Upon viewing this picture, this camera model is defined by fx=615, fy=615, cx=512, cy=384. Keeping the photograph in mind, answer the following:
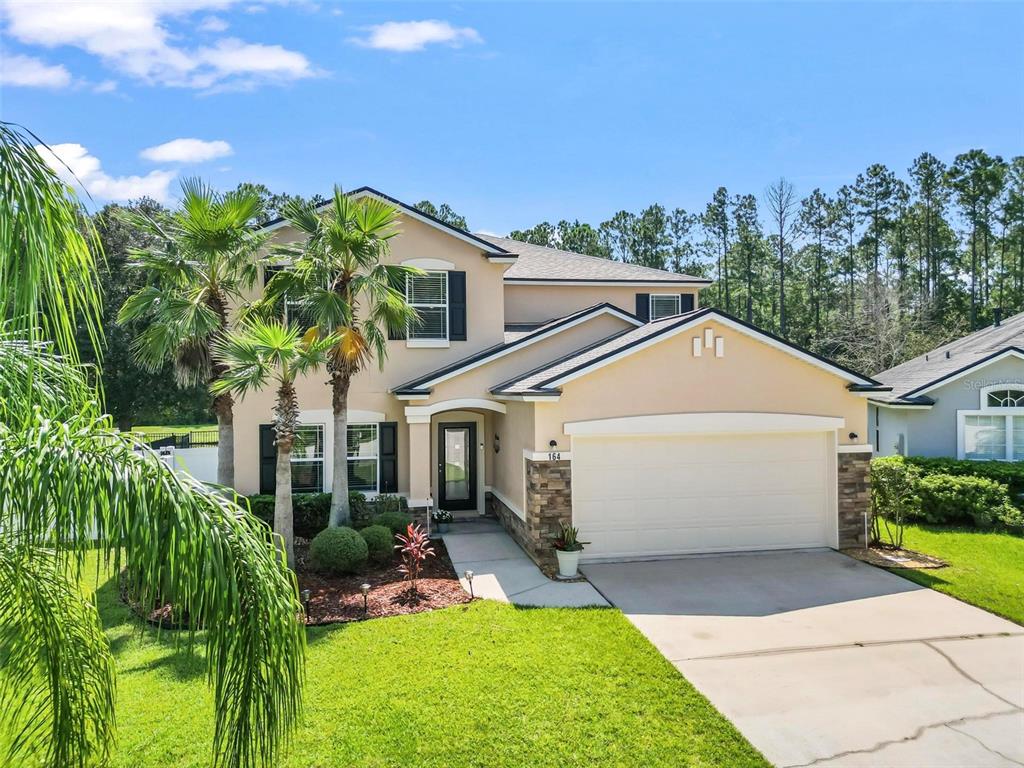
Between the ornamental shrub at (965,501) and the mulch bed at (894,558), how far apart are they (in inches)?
121

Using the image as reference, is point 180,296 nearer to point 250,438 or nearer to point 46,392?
point 250,438

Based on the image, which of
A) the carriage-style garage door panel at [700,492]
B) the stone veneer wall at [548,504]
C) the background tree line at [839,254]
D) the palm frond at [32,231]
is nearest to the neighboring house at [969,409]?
the carriage-style garage door panel at [700,492]

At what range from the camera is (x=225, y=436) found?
1252cm

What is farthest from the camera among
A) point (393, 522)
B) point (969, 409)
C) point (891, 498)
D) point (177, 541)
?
point (969, 409)

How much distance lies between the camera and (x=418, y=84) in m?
13.4

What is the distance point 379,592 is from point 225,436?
Answer: 4.86 metres

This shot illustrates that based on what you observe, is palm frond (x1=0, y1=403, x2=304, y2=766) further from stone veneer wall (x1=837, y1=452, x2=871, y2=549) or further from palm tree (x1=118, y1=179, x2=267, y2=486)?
stone veneer wall (x1=837, y1=452, x2=871, y2=549)

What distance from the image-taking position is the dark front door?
16.2 m

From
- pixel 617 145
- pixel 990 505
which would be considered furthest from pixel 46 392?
pixel 617 145

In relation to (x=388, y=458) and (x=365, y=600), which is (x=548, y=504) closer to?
(x=365, y=600)

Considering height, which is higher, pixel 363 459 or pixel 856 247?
pixel 856 247

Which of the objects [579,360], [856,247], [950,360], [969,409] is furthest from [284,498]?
[856,247]

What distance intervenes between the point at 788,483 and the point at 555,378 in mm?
5262

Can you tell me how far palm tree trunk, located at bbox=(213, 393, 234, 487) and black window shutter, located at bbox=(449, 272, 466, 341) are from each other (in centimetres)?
564
